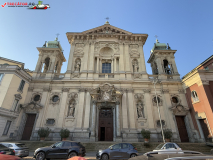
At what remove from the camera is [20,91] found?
18.1 metres

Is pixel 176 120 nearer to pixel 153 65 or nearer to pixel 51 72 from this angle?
pixel 153 65

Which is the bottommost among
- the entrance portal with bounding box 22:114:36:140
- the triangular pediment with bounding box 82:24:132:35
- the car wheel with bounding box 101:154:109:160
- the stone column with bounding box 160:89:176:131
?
the car wheel with bounding box 101:154:109:160

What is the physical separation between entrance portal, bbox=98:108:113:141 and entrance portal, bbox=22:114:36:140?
10023 millimetres

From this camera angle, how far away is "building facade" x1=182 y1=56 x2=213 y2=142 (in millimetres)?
15445

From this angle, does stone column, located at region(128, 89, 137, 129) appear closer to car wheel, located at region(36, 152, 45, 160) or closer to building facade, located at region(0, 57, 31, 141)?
car wheel, located at region(36, 152, 45, 160)

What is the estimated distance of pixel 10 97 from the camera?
16469 mm

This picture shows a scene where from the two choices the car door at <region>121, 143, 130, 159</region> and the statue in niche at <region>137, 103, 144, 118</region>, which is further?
the statue in niche at <region>137, 103, 144, 118</region>

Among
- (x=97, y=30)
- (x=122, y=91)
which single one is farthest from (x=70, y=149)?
(x=97, y=30)

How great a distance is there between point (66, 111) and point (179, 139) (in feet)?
54.2

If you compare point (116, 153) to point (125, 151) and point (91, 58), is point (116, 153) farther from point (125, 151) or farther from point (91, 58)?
point (91, 58)

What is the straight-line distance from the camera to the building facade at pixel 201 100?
50.7 feet

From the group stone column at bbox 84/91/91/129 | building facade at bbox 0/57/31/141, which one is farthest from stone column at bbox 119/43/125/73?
building facade at bbox 0/57/31/141

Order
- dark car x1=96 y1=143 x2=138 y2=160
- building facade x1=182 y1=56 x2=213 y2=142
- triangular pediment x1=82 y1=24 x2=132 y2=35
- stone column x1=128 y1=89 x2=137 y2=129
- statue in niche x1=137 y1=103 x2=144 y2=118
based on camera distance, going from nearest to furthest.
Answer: dark car x1=96 y1=143 x2=138 y2=160 < building facade x1=182 y1=56 x2=213 y2=142 < stone column x1=128 y1=89 x2=137 y2=129 < statue in niche x1=137 y1=103 x2=144 y2=118 < triangular pediment x1=82 y1=24 x2=132 y2=35

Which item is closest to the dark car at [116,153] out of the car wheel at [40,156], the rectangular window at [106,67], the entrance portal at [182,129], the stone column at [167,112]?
the car wheel at [40,156]
